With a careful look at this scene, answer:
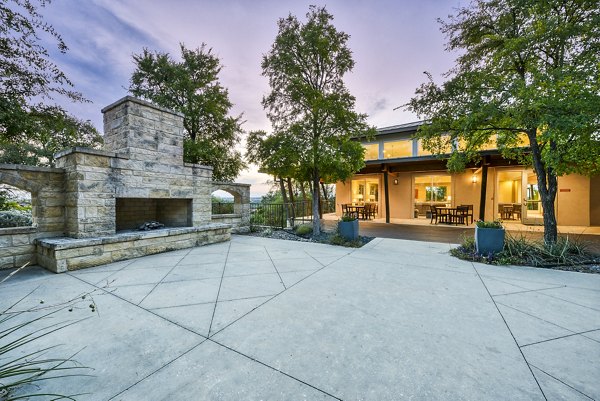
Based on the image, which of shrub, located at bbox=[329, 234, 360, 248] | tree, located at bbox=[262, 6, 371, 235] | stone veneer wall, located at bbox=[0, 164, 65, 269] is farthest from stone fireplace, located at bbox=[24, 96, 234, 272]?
shrub, located at bbox=[329, 234, 360, 248]

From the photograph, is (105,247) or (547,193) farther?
(547,193)

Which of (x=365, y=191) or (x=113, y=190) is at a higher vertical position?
(x=365, y=191)

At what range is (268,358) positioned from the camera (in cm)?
165

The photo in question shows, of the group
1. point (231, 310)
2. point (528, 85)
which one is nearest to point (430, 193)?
point (528, 85)

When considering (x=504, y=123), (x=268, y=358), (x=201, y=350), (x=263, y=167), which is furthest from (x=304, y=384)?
→ (x=504, y=123)

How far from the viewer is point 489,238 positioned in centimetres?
452

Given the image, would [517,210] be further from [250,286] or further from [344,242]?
[250,286]

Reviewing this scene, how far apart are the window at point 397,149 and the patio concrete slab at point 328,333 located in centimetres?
826

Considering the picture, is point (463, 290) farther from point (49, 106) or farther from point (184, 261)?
point (49, 106)

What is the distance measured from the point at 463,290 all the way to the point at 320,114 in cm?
541

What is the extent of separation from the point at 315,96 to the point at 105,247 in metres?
5.95

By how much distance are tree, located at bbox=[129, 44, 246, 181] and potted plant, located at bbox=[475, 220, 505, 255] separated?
33.2ft

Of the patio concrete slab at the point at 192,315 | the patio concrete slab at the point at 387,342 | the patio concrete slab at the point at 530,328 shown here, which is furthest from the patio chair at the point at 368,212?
the patio concrete slab at the point at 192,315

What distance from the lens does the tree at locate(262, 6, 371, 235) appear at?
6156 mm
